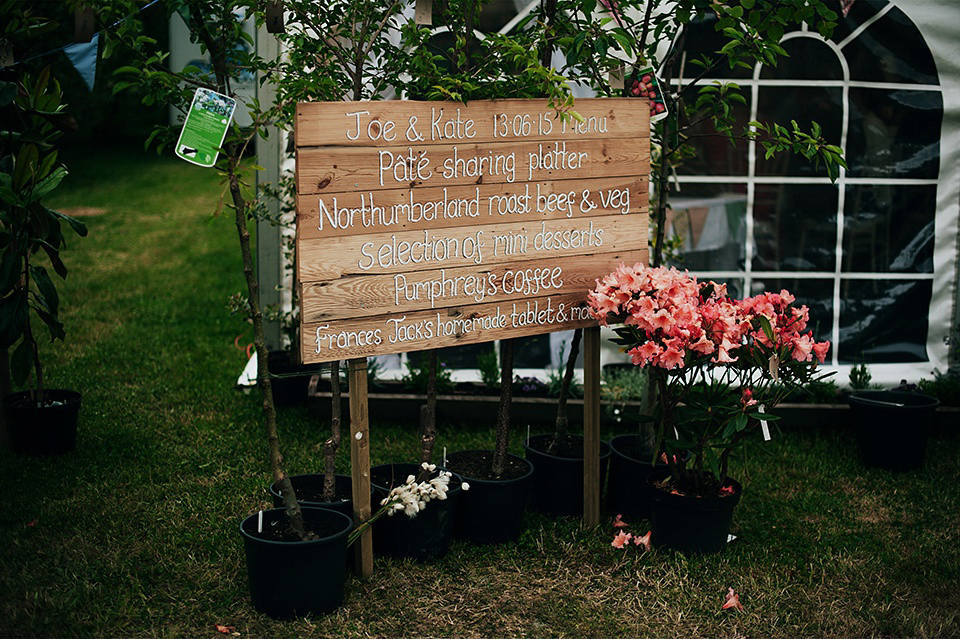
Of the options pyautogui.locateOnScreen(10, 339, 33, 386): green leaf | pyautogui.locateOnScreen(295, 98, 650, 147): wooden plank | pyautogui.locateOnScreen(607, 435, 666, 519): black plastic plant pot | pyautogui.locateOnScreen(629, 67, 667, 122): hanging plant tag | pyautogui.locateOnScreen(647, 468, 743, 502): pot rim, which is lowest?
pyautogui.locateOnScreen(607, 435, 666, 519): black plastic plant pot

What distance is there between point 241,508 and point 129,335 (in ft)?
10.7

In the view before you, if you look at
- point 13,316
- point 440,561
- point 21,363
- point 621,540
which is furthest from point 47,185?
point 621,540

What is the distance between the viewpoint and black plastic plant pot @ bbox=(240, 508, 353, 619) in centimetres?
280

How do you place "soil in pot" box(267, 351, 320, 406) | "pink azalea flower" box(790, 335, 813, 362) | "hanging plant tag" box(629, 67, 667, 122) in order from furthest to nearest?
"soil in pot" box(267, 351, 320, 406)
"hanging plant tag" box(629, 67, 667, 122)
"pink azalea flower" box(790, 335, 813, 362)

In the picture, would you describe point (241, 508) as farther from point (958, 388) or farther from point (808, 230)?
point (958, 388)

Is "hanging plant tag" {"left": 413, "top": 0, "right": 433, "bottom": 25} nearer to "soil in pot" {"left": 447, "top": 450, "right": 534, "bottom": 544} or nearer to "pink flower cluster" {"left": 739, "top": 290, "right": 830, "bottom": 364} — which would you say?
"pink flower cluster" {"left": 739, "top": 290, "right": 830, "bottom": 364}

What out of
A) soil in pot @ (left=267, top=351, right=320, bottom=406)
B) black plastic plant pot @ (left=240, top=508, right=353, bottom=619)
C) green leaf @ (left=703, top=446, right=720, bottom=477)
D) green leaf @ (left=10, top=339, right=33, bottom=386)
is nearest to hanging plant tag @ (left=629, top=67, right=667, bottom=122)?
green leaf @ (left=703, top=446, right=720, bottom=477)

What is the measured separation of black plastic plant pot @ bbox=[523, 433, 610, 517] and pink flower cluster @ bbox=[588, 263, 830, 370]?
670 mm

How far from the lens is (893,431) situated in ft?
13.9

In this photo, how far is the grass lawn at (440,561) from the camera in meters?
2.92

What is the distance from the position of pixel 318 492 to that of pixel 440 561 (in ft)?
1.73

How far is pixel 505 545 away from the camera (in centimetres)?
345

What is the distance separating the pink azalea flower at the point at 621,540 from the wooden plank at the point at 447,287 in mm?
959

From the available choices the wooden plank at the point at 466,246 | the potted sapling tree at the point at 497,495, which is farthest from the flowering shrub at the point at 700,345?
the potted sapling tree at the point at 497,495
